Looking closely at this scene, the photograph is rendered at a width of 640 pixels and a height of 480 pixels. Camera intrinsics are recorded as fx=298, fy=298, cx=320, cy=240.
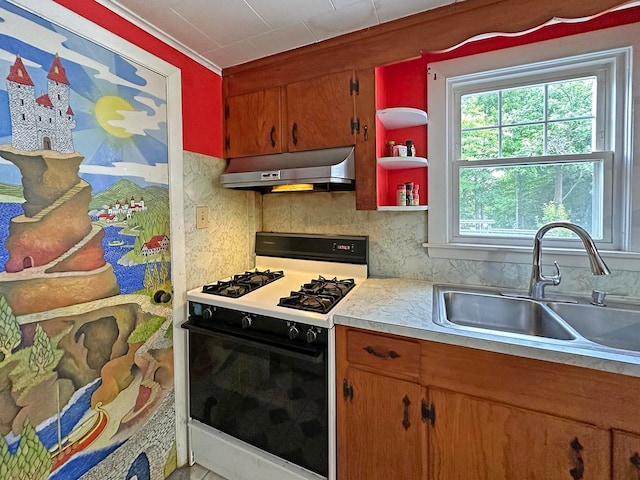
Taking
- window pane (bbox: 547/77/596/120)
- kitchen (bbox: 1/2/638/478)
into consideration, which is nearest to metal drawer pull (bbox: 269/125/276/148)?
kitchen (bbox: 1/2/638/478)

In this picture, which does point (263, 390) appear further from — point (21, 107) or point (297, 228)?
point (21, 107)

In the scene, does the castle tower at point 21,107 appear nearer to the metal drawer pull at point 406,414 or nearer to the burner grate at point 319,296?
the burner grate at point 319,296

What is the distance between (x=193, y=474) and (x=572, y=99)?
275 centimetres

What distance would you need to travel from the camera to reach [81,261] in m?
1.20

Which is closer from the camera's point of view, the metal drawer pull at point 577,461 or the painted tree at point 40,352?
the metal drawer pull at point 577,461

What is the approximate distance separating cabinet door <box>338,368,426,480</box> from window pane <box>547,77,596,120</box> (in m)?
1.53

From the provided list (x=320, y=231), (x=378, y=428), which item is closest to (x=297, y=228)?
(x=320, y=231)

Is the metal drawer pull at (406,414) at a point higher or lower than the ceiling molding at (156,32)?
lower

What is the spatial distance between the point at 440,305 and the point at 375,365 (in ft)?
1.35

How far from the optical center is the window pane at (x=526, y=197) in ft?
4.82

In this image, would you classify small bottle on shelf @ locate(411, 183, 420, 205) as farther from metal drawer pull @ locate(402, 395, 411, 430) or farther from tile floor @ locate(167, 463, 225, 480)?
tile floor @ locate(167, 463, 225, 480)

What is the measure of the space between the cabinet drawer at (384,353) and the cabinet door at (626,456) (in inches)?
22.9

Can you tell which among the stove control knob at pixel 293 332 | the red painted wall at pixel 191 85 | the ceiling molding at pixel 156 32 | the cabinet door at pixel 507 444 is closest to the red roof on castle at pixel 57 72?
the red painted wall at pixel 191 85

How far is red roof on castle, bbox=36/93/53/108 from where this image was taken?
3.51 feet
